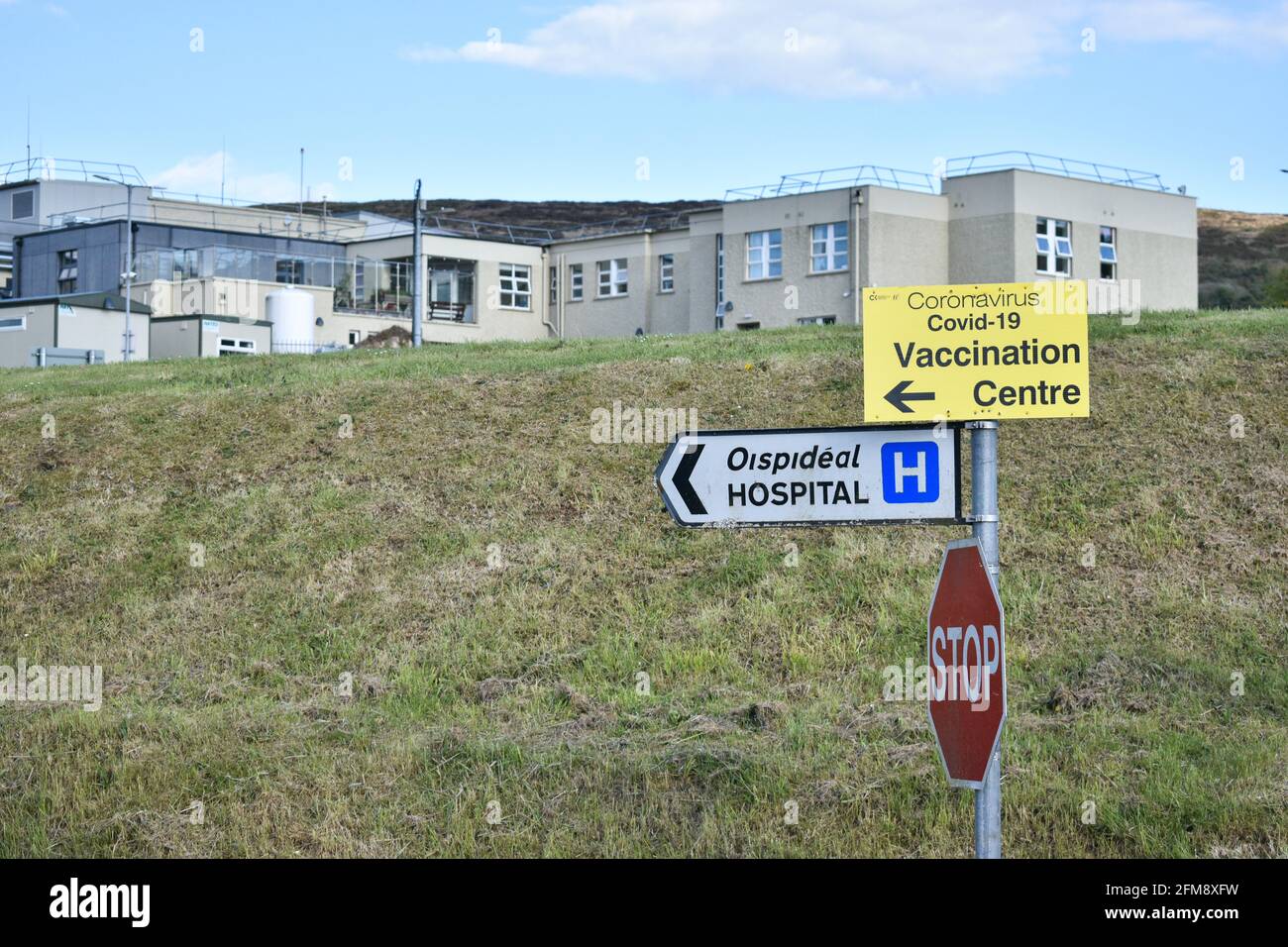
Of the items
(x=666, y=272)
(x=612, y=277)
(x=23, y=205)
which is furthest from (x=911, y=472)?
(x=23, y=205)

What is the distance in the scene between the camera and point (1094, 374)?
2212 cm

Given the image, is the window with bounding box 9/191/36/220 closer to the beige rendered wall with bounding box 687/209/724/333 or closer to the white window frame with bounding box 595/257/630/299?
the white window frame with bounding box 595/257/630/299

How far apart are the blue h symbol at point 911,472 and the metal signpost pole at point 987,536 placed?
314mm

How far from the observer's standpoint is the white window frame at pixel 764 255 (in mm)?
55094

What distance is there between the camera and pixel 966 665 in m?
5.82

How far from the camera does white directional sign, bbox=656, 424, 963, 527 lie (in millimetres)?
6445

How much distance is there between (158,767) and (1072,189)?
48.0m

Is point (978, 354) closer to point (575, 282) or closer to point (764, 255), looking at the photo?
point (764, 255)

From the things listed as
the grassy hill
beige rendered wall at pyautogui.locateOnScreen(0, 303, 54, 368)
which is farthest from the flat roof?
the grassy hill

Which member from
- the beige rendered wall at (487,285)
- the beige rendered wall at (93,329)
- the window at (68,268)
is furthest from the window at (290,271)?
the window at (68,268)

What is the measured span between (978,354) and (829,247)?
158 ft

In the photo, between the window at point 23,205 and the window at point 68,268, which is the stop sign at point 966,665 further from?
Result: the window at point 23,205

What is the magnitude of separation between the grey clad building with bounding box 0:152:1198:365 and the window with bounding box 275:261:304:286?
6 centimetres

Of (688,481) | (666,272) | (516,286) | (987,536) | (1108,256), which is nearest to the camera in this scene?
(987,536)
